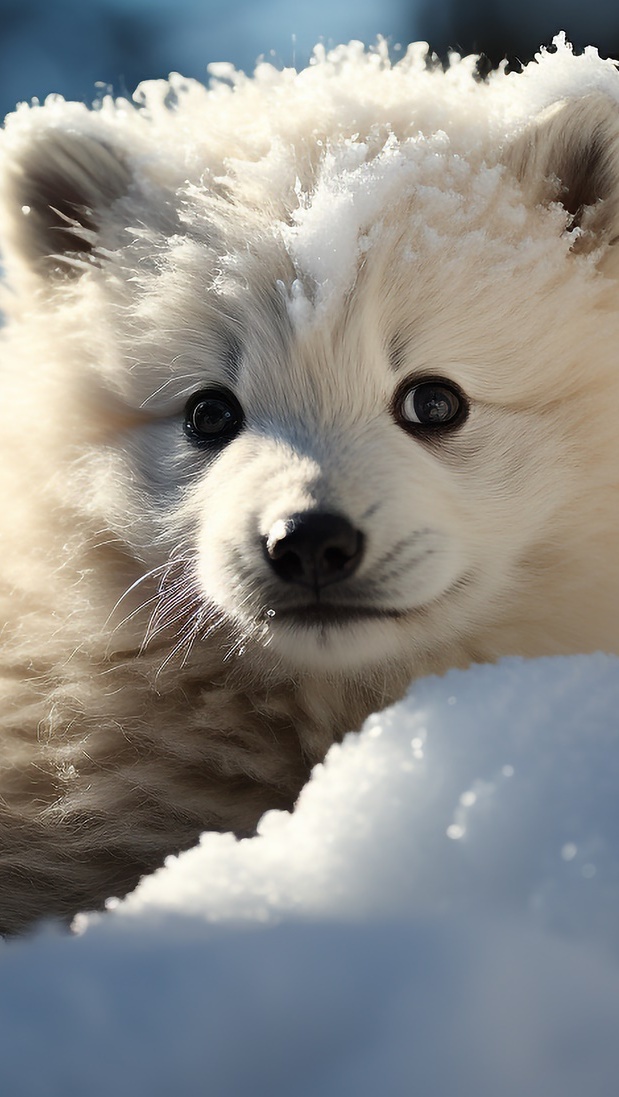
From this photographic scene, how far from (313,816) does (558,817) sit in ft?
0.71

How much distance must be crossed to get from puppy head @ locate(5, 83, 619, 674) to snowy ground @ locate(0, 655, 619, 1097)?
1.80 ft

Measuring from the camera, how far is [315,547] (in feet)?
4.56

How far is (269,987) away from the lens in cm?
75

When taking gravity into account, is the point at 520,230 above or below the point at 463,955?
above

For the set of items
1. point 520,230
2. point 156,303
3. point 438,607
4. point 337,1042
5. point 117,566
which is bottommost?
point 337,1042

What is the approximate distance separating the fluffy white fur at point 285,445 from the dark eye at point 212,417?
29 millimetres

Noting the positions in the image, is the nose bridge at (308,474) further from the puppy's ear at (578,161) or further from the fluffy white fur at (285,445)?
the puppy's ear at (578,161)

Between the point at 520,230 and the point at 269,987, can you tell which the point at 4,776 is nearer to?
the point at 269,987

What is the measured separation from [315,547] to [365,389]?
315 millimetres

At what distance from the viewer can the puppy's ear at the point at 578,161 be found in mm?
1644

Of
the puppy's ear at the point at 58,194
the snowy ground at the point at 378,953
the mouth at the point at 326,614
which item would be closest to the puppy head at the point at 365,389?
the mouth at the point at 326,614

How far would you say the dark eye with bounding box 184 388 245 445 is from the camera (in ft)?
5.53

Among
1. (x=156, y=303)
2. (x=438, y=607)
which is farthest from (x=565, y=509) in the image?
(x=156, y=303)

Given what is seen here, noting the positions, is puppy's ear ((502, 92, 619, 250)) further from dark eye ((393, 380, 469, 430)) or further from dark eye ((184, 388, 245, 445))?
dark eye ((184, 388, 245, 445))
